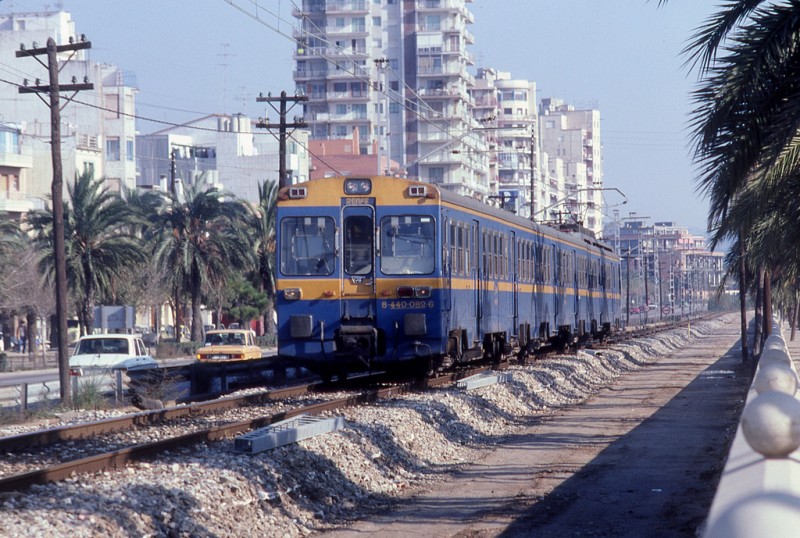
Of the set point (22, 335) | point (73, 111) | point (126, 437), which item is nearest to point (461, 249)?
point (126, 437)

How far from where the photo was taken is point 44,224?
4309 cm

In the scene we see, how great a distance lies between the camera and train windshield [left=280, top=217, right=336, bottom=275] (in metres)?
18.9

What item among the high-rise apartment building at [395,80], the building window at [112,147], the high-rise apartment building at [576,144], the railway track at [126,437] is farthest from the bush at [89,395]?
the high-rise apartment building at [576,144]

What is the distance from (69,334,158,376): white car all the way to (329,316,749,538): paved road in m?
11.3

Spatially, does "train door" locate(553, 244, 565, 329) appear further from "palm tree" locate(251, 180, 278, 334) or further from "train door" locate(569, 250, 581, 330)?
"palm tree" locate(251, 180, 278, 334)

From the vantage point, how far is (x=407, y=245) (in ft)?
61.8

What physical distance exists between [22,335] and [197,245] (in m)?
24.3

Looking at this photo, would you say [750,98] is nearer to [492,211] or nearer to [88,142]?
[492,211]

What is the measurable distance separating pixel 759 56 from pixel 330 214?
9813 millimetres

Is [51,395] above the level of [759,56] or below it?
below

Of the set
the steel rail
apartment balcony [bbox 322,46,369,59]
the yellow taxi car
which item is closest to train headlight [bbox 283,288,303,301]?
the steel rail

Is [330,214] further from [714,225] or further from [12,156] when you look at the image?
[12,156]

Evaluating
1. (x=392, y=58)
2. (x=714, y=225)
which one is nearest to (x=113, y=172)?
(x=392, y=58)

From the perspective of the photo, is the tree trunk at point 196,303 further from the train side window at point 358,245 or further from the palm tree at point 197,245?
the train side window at point 358,245
